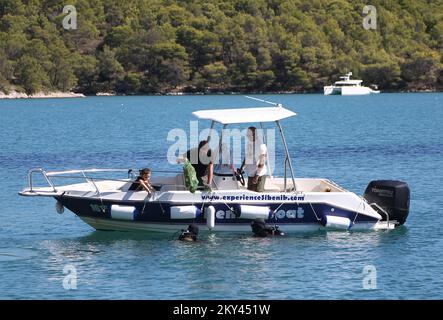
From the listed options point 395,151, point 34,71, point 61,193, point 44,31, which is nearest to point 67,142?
point 395,151

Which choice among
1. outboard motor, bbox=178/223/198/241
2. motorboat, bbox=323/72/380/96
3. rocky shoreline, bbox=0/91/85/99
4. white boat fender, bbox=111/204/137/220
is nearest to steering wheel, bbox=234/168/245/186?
outboard motor, bbox=178/223/198/241

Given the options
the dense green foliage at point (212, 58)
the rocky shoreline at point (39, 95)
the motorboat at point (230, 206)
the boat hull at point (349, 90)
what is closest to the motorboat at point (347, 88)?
the boat hull at point (349, 90)

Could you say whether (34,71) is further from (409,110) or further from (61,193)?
(61,193)

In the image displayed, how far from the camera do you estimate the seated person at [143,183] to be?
25.4 metres

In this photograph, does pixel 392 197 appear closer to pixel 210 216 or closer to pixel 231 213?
pixel 231 213

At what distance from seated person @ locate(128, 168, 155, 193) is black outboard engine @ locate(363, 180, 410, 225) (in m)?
5.46

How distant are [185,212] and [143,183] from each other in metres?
1.23

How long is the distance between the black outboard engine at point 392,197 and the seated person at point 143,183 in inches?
215

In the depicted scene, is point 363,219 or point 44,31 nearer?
point 363,219

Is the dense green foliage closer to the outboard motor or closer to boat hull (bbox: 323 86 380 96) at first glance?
boat hull (bbox: 323 86 380 96)

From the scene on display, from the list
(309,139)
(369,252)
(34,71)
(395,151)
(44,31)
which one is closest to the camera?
(369,252)

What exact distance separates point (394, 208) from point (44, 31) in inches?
6820

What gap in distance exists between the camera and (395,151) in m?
54.7

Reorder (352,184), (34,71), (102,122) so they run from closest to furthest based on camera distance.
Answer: (352,184) → (102,122) → (34,71)
